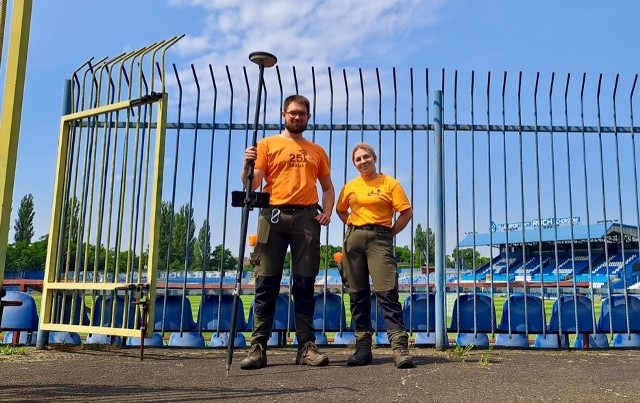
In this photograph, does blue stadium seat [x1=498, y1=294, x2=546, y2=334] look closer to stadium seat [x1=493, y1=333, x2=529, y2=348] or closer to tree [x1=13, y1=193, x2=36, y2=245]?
stadium seat [x1=493, y1=333, x2=529, y2=348]

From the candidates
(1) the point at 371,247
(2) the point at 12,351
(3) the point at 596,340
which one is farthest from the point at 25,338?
(3) the point at 596,340

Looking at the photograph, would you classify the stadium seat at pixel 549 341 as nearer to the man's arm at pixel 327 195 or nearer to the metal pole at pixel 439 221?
the metal pole at pixel 439 221

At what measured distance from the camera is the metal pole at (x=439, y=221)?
517 cm

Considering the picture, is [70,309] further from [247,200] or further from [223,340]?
[247,200]

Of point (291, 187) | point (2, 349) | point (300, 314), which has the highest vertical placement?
point (291, 187)

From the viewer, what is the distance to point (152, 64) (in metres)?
4.85

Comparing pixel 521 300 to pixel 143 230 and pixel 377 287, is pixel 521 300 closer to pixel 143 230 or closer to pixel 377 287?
pixel 377 287

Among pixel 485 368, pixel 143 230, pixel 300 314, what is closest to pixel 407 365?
pixel 485 368

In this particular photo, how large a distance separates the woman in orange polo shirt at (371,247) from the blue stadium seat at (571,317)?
2250 mm

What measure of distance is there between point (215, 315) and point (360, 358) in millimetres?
1934

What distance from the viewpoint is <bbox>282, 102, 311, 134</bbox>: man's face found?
4.11 metres

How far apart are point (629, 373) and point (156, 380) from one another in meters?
3.21

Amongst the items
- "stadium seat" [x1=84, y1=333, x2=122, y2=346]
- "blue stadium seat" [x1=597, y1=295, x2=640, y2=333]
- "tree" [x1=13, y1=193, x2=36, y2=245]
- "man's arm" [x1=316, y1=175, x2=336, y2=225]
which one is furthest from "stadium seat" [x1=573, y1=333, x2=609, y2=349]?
"tree" [x1=13, y1=193, x2=36, y2=245]

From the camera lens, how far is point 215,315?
17.9 feet
